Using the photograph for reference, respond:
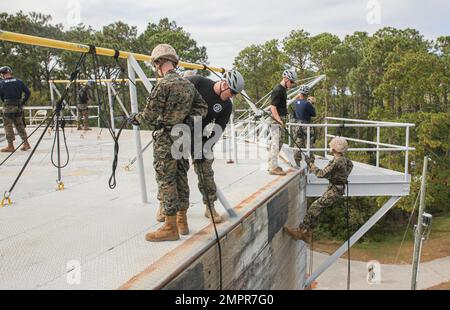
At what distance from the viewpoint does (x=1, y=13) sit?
1155 inches

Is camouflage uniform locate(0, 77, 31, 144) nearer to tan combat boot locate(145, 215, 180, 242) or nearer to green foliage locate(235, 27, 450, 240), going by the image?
tan combat boot locate(145, 215, 180, 242)

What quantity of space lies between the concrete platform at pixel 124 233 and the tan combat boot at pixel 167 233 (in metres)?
0.07

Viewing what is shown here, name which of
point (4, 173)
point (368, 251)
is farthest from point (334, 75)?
point (4, 173)

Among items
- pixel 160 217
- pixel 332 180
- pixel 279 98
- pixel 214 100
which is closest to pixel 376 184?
pixel 332 180

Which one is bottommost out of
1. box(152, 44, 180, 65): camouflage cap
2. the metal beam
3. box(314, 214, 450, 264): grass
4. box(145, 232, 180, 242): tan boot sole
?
box(314, 214, 450, 264): grass

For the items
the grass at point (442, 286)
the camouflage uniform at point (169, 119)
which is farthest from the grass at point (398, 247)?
the camouflage uniform at point (169, 119)

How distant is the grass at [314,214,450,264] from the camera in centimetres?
2106

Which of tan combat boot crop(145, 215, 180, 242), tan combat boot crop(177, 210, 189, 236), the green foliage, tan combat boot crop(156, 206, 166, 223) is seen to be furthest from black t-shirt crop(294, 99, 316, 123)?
the green foliage

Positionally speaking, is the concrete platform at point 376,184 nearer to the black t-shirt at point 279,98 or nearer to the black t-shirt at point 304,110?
the black t-shirt at point 304,110

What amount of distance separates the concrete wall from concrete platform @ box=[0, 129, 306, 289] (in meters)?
0.01

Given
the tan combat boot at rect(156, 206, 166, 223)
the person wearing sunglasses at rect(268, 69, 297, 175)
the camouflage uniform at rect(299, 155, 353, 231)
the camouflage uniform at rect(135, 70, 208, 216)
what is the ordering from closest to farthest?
the camouflage uniform at rect(135, 70, 208, 216) → the tan combat boot at rect(156, 206, 166, 223) → the camouflage uniform at rect(299, 155, 353, 231) → the person wearing sunglasses at rect(268, 69, 297, 175)

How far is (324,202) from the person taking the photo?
5.99 meters

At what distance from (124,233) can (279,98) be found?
362 centimetres

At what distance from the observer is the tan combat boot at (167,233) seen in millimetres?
3572
